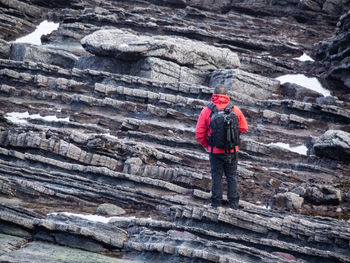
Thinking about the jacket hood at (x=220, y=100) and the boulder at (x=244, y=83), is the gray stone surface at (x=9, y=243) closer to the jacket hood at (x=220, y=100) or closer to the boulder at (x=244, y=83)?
the jacket hood at (x=220, y=100)

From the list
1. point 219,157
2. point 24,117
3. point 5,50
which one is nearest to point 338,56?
point 219,157

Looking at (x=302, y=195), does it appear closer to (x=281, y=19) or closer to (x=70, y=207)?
(x=70, y=207)

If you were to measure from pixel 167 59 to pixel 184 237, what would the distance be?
1356 centimetres

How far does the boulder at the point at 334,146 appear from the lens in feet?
50.4

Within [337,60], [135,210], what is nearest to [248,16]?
[337,60]

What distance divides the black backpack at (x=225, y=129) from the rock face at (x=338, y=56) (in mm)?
13822

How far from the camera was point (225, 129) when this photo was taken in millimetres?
10594

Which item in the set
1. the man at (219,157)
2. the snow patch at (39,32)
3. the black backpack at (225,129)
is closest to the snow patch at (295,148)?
the man at (219,157)

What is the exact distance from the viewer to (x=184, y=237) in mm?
9586

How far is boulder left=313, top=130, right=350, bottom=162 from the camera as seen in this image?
15.4 m

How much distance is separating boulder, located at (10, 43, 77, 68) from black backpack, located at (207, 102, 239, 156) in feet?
48.9

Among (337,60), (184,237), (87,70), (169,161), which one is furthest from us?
(337,60)

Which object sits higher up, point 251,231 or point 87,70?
point 87,70

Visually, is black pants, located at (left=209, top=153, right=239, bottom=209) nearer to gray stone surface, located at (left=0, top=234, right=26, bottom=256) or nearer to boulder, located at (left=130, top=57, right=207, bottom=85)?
gray stone surface, located at (left=0, top=234, right=26, bottom=256)
